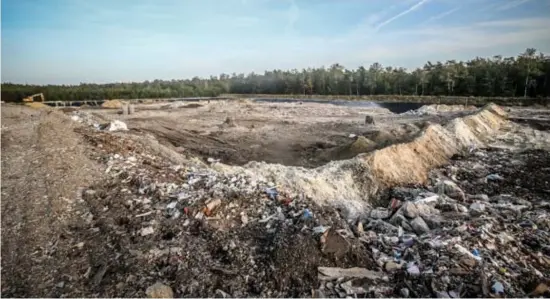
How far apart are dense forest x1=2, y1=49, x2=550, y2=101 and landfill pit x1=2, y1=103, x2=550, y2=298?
1528 inches

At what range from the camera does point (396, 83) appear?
51.9m

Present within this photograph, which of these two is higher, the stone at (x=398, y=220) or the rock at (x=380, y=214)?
the stone at (x=398, y=220)

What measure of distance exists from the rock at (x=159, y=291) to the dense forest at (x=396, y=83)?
45.7 metres

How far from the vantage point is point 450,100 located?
3797cm

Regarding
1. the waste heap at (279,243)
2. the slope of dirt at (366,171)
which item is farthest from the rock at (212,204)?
the slope of dirt at (366,171)

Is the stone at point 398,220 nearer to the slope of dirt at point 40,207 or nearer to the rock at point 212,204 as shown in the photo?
the rock at point 212,204

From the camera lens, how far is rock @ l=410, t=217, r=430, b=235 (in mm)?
5312

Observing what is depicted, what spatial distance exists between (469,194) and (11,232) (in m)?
9.49

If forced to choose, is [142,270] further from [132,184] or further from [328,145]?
[328,145]

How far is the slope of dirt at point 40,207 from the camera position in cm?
385

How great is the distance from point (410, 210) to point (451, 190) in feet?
9.05

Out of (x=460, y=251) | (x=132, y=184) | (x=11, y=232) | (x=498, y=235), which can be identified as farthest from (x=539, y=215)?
(x=11, y=232)

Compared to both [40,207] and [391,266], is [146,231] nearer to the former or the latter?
[40,207]

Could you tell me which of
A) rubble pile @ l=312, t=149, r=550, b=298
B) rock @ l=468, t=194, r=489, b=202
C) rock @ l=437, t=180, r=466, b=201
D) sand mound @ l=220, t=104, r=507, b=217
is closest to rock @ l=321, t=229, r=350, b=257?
rubble pile @ l=312, t=149, r=550, b=298
